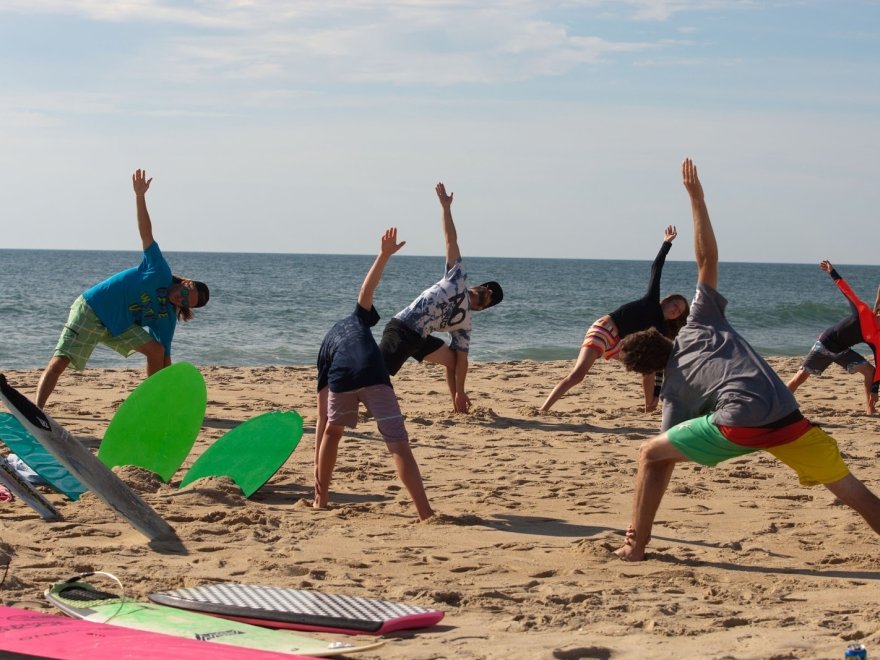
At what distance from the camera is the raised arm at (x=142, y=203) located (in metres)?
8.30

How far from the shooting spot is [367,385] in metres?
5.77

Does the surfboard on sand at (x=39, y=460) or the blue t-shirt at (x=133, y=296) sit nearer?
the surfboard on sand at (x=39, y=460)

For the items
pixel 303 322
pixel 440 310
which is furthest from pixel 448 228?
pixel 303 322

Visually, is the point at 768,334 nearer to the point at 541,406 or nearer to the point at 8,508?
the point at 541,406

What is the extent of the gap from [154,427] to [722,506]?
3.64m

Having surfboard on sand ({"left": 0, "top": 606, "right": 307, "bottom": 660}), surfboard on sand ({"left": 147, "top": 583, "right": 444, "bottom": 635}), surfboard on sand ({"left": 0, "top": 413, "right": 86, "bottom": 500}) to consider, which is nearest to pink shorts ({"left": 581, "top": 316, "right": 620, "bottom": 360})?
surfboard on sand ({"left": 0, "top": 413, "right": 86, "bottom": 500})

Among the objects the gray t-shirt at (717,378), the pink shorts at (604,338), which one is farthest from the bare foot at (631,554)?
the pink shorts at (604,338)

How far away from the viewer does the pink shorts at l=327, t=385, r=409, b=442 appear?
5.71m

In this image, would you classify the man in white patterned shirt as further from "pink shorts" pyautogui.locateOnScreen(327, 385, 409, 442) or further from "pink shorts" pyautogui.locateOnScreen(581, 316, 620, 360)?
"pink shorts" pyautogui.locateOnScreen(327, 385, 409, 442)

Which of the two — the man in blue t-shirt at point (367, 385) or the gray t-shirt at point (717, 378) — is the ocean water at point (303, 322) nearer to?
the man in blue t-shirt at point (367, 385)

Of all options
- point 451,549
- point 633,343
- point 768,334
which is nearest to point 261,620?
point 451,549

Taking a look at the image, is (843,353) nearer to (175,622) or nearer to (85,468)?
(85,468)

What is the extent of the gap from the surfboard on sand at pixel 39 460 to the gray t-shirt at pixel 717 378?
11.3 feet

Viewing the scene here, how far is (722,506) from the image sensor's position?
6.41 meters
